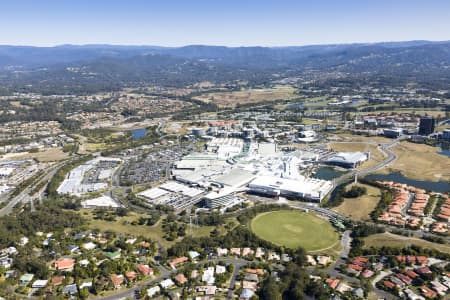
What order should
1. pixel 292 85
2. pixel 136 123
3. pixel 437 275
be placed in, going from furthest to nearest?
pixel 292 85 < pixel 136 123 < pixel 437 275

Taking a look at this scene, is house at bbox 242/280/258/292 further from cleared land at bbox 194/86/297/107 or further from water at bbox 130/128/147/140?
cleared land at bbox 194/86/297/107

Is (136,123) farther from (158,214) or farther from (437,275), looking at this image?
(437,275)

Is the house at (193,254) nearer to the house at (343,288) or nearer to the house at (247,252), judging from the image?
the house at (247,252)

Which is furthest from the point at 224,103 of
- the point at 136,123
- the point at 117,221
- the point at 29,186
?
the point at 117,221

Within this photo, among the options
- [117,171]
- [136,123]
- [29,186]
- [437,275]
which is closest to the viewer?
[437,275]

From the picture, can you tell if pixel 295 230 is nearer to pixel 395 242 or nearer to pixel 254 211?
pixel 254 211

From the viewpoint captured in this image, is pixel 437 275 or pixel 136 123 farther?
pixel 136 123
